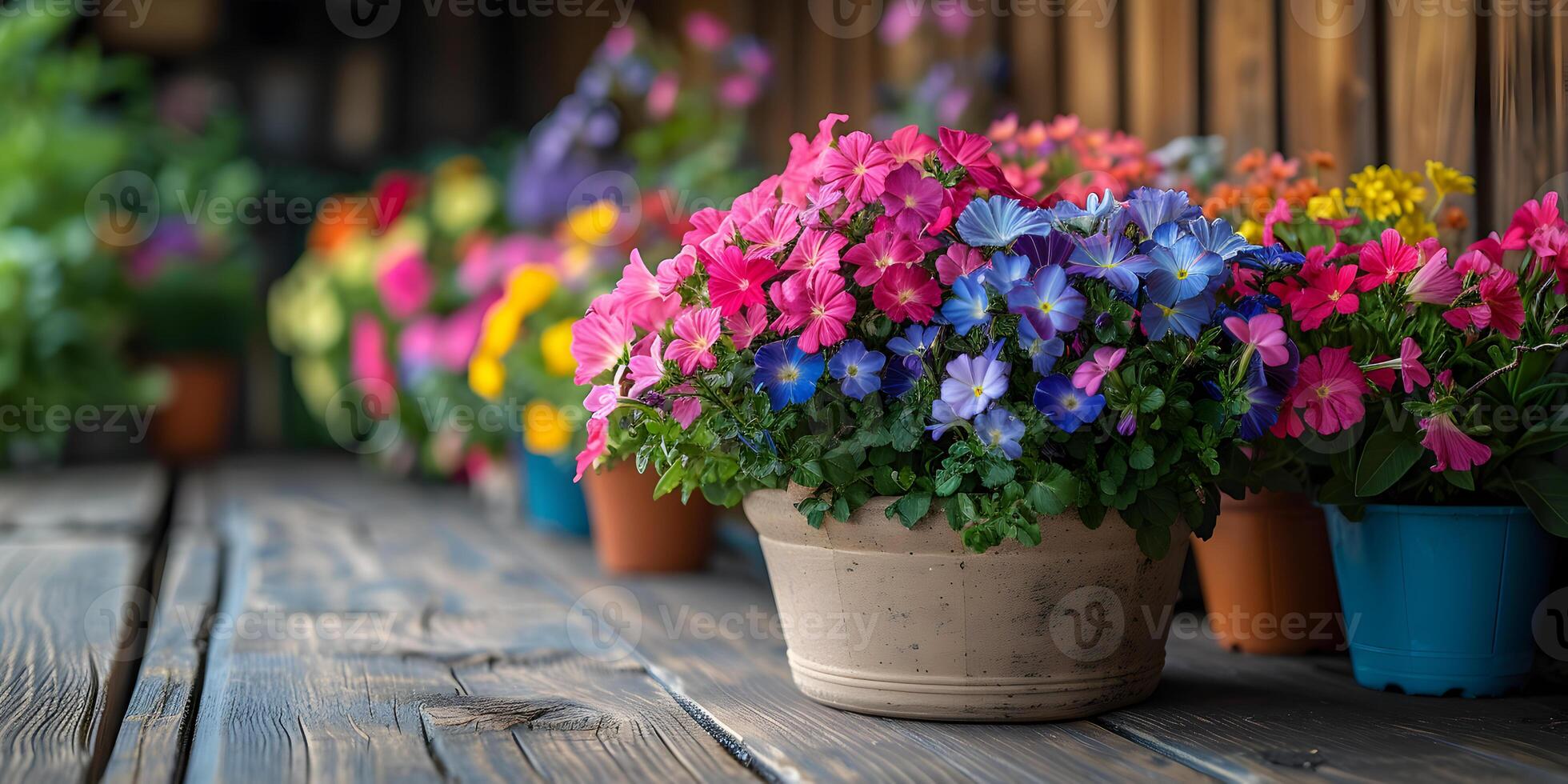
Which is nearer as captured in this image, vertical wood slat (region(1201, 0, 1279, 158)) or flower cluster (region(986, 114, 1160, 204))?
flower cluster (region(986, 114, 1160, 204))

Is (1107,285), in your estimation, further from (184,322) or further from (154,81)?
(154,81)

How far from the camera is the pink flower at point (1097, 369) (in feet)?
3.26

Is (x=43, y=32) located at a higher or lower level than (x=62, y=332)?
higher

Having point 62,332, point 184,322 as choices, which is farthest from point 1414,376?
point 184,322

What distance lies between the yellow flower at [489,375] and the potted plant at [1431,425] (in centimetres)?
144

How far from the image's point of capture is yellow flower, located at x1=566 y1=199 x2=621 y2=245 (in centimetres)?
229

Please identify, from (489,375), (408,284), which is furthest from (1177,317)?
(408,284)

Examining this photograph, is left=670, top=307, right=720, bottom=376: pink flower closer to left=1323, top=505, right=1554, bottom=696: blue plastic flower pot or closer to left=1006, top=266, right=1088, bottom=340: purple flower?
left=1006, top=266, right=1088, bottom=340: purple flower

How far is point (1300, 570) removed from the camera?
1.43 metres

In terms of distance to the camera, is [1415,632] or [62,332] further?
[62,332]

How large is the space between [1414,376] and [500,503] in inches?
83.1

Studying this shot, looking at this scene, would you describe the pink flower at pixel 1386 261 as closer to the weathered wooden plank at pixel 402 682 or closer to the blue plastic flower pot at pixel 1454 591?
the blue plastic flower pot at pixel 1454 591

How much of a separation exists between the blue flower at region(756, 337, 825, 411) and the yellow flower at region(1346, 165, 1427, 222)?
61 centimetres

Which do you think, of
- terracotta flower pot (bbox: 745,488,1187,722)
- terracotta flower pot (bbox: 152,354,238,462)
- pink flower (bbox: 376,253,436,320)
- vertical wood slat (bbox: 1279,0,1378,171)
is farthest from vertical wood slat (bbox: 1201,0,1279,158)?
terracotta flower pot (bbox: 152,354,238,462)
